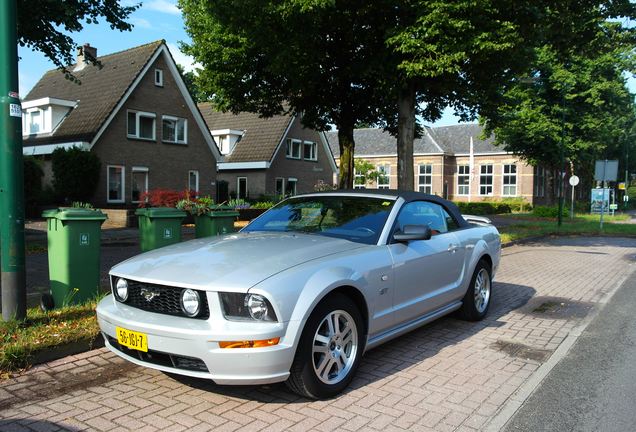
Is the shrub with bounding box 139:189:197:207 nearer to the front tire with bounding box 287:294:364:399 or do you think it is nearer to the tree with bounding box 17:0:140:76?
the tree with bounding box 17:0:140:76

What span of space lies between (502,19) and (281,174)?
2206 cm

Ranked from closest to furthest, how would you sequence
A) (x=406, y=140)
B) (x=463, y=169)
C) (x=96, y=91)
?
1. (x=406, y=140)
2. (x=96, y=91)
3. (x=463, y=169)

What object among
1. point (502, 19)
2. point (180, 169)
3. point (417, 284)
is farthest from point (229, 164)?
point (417, 284)

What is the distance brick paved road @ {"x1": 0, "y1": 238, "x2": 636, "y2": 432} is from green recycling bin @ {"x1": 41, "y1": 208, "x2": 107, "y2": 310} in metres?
1.12

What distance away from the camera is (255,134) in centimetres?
3384

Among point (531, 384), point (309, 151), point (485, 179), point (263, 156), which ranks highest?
point (309, 151)

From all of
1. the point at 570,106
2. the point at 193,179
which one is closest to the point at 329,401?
the point at 193,179

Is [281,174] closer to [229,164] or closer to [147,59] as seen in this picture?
[229,164]

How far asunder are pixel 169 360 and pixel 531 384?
288 cm

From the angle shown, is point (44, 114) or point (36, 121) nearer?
point (44, 114)

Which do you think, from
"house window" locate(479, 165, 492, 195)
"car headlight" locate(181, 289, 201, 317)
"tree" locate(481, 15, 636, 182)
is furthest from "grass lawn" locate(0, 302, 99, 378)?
"house window" locate(479, 165, 492, 195)

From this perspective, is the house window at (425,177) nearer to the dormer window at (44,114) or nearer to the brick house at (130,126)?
the brick house at (130,126)

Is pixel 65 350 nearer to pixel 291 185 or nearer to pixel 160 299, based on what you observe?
pixel 160 299

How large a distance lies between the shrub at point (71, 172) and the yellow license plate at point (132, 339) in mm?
19787
